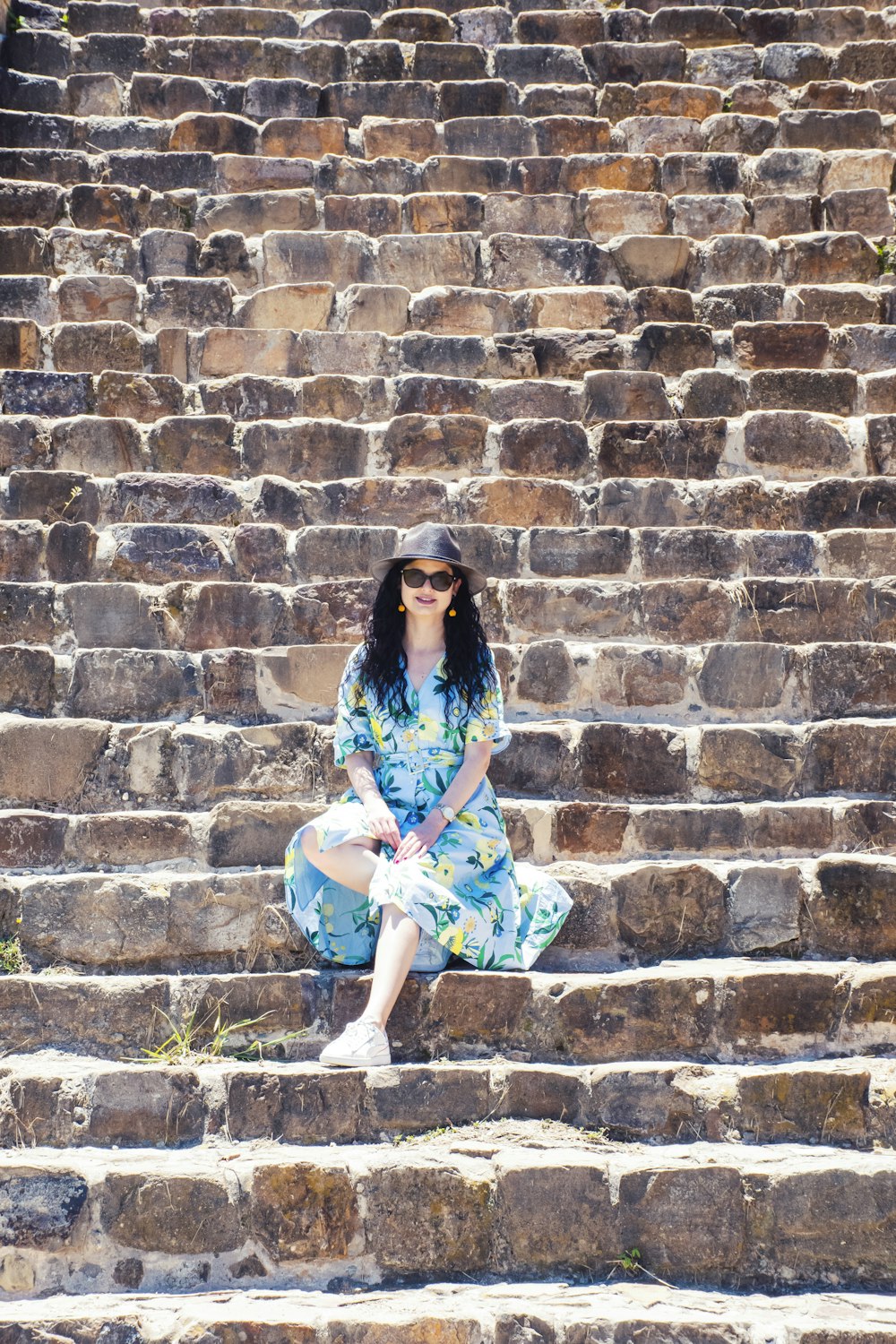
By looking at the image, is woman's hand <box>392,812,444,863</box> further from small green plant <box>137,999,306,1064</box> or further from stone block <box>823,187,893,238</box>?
stone block <box>823,187,893,238</box>

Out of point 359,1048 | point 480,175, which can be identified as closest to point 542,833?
point 359,1048

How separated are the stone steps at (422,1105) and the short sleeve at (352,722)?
0.81 m

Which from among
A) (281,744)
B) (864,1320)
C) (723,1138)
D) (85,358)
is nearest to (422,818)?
(281,744)

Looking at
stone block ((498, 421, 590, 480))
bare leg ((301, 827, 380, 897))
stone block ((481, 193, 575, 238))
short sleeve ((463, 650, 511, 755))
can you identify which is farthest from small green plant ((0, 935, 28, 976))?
stone block ((481, 193, 575, 238))

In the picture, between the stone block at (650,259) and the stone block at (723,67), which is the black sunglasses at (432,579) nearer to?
the stone block at (650,259)

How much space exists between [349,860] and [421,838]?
175mm

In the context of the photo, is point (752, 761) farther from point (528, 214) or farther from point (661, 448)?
point (528, 214)

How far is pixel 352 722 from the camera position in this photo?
3.17 meters

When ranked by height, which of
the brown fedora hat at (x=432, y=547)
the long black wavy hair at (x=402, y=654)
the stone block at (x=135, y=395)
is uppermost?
the stone block at (x=135, y=395)

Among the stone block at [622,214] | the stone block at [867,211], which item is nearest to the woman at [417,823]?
the stone block at [622,214]

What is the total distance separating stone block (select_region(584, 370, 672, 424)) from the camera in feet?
15.0

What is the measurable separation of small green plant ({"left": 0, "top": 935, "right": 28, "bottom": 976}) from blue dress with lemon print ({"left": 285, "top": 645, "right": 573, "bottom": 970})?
2.16 feet

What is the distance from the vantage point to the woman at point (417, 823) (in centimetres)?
283

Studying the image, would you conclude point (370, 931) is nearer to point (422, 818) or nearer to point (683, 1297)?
point (422, 818)
